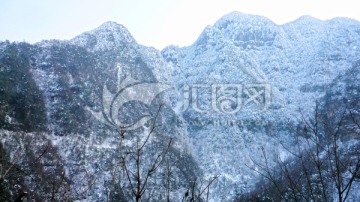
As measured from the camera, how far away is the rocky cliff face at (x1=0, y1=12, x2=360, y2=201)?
Answer: 29734 mm

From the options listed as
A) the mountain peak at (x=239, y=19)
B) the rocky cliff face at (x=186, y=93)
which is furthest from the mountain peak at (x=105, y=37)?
the mountain peak at (x=239, y=19)

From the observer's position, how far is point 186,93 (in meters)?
52.9

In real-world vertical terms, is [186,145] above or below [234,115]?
below

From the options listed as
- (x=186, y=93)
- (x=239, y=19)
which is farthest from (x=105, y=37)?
(x=239, y=19)

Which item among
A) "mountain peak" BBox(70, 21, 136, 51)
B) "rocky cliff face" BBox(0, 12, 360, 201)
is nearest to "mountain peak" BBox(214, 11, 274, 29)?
"rocky cliff face" BBox(0, 12, 360, 201)

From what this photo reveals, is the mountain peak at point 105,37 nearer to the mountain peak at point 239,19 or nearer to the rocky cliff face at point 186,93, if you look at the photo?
the rocky cliff face at point 186,93

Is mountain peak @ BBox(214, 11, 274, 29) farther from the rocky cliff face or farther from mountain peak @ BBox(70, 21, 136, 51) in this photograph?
mountain peak @ BBox(70, 21, 136, 51)

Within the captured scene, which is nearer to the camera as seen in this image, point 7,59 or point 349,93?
point 7,59

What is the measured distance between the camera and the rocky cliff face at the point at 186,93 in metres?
→ 29.7

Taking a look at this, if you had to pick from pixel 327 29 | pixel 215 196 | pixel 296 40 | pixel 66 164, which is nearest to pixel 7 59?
pixel 66 164

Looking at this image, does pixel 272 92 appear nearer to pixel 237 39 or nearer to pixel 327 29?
pixel 237 39

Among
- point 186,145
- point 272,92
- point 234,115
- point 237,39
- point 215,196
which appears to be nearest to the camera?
point 215,196

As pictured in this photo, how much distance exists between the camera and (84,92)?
3659 cm

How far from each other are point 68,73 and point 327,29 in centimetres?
5193
